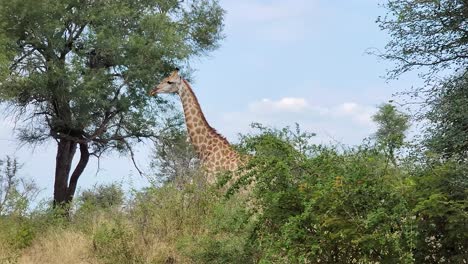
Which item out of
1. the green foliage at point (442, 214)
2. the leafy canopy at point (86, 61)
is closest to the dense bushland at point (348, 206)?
the green foliage at point (442, 214)

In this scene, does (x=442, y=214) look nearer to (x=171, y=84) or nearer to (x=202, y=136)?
(x=202, y=136)

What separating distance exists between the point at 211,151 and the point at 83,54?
636 centimetres

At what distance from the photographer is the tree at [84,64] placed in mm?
16703

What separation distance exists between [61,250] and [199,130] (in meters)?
3.26

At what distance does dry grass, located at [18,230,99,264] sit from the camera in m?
10.6

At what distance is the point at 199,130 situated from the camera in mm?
12781

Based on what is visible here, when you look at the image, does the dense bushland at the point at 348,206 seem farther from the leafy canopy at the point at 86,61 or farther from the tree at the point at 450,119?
the leafy canopy at the point at 86,61

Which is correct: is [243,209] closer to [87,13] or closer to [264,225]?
[264,225]

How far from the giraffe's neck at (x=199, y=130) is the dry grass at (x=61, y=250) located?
246 centimetres

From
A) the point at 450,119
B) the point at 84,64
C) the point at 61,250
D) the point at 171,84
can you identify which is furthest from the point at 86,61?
the point at 450,119

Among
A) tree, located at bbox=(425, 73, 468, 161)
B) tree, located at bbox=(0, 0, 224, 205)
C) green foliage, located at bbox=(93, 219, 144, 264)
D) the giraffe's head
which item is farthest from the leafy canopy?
tree, located at bbox=(425, 73, 468, 161)

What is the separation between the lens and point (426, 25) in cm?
927

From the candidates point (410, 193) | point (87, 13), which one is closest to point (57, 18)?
point (87, 13)

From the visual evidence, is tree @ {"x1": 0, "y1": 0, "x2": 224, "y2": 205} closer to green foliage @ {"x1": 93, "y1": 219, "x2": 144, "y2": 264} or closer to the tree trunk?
the tree trunk
